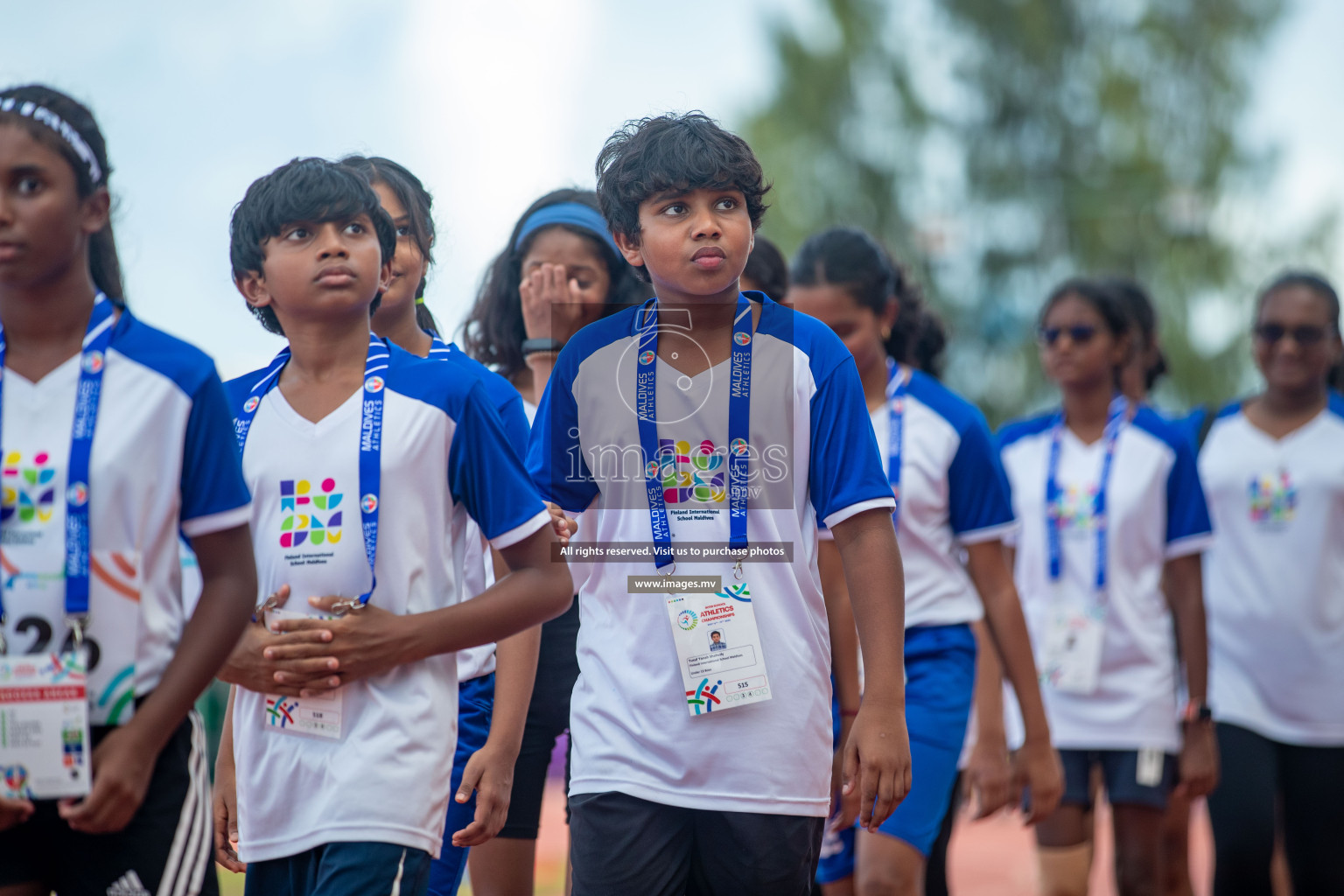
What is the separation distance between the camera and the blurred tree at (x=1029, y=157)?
74.6ft

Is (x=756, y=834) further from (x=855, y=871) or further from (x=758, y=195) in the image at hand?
(x=855, y=871)

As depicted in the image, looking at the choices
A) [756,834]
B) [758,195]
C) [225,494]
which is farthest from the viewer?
[758,195]

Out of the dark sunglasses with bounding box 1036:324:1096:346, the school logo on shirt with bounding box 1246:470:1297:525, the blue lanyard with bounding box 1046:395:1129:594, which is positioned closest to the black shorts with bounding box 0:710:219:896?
the blue lanyard with bounding box 1046:395:1129:594

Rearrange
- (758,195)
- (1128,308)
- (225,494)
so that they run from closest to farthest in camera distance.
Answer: (225,494) < (758,195) < (1128,308)

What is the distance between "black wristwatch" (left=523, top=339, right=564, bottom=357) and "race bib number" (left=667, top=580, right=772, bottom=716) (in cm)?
139

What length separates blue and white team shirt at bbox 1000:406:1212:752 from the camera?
570 cm

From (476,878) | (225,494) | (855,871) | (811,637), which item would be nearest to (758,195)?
(811,637)

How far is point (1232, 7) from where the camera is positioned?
2302 cm

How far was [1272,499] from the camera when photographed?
6.12 meters

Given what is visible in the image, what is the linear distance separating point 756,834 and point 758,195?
56.1 inches

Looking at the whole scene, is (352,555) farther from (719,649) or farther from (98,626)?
(719,649)

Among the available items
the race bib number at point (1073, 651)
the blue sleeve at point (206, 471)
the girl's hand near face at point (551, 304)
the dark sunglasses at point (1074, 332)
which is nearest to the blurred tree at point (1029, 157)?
the dark sunglasses at point (1074, 332)

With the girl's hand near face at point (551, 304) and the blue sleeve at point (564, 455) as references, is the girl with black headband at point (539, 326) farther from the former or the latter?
the blue sleeve at point (564, 455)

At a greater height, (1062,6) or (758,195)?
(1062,6)
